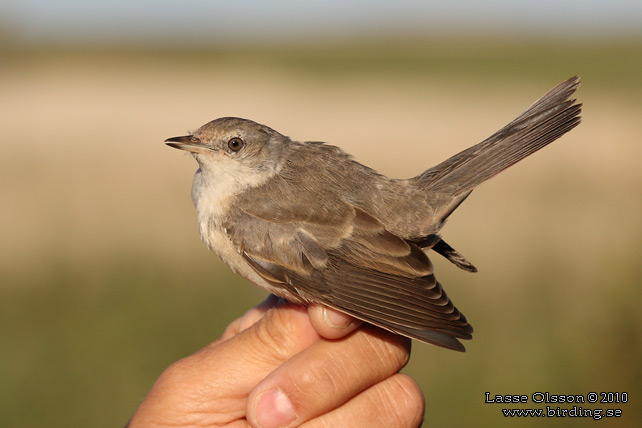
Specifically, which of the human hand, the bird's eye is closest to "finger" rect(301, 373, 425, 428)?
the human hand

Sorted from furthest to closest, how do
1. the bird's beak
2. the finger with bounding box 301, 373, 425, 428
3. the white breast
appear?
1. the bird's beak
2. the white breast
3. the finger with bounding box 301, 373, 425, 428

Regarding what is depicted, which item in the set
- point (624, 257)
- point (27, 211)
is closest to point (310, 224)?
point (624, 257)

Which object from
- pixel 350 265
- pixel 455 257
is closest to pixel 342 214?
pixel 350 265

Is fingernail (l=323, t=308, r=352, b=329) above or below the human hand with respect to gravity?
above

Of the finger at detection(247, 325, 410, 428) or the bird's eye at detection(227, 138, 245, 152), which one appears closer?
the finger at detection(247, 325, 410, 428)

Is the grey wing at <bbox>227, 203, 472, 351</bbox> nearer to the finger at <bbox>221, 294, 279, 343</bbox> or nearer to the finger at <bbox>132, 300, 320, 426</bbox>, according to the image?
the finger at <bbox>132, 300, 320, 426</bbox>

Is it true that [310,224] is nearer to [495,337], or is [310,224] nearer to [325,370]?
[325,370]

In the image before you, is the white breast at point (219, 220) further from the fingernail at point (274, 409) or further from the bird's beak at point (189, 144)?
the fingernail at point (274, 409)
